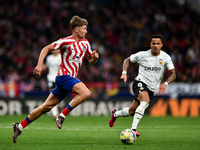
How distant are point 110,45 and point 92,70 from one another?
Result: 8.41ft

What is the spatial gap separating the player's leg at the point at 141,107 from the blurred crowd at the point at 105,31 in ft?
28.5

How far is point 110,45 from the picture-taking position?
19.3 metres

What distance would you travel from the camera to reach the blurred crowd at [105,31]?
17.3 meters

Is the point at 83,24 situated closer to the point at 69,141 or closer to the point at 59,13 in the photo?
the point at 69,141

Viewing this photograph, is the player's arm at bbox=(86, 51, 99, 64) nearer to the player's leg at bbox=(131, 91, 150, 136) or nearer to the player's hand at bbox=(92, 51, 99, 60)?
the player's hand at bbox=(92, 51, 99, 60)

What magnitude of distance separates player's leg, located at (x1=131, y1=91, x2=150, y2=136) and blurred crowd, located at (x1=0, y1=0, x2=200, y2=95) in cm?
868

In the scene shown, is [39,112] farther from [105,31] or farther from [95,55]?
[105,31]

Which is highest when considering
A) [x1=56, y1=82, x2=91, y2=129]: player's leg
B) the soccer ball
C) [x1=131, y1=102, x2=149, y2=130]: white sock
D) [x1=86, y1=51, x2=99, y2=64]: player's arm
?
[x1=86, y1=51, x2=99, y2=64]: player's arm

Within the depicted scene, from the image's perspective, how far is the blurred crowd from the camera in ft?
56.7

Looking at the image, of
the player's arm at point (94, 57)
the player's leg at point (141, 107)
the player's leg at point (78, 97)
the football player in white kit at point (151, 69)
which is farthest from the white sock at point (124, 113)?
the player's leg at point (78, 97)

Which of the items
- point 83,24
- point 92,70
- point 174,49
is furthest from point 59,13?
point 83,24

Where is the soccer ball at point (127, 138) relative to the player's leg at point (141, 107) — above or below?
below

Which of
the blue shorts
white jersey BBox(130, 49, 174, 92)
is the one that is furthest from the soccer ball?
white jersey BBox(130, 49, 174, 92)

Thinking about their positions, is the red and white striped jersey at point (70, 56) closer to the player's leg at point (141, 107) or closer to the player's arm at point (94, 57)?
the player's arm at point (94, 57)
